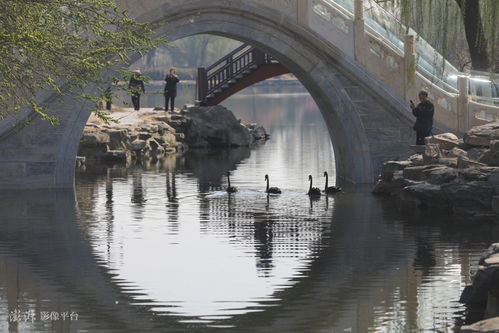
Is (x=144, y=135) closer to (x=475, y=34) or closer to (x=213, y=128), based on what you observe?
(x=213, y=128)

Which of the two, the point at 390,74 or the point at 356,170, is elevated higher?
the point at 390,74

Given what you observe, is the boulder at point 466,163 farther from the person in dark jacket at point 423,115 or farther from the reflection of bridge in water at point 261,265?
the person in dark jacket at point 423,115

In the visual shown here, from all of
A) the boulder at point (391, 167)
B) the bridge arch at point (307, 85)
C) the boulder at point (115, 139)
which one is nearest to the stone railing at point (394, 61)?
the bridge arch at point (307, 85)

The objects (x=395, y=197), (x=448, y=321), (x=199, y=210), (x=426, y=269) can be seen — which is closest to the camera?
(x=448, y=321)

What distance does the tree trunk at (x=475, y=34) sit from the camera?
103ft

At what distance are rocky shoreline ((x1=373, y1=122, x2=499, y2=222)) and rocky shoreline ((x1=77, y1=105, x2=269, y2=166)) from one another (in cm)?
1172

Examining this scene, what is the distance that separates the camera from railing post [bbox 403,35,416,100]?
28.7 m

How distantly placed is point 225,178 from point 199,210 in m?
7.34

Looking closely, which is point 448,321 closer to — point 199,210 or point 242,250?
point 242,250

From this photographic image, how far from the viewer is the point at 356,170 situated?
94.5ft

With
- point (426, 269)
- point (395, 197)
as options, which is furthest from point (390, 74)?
point (426, 269)

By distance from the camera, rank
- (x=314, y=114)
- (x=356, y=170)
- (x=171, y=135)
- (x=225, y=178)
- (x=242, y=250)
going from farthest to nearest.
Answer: (x=314, y=114), (x=171, y=135), (x=225, y=178), (x=356, y=170), (x=242, y=250)

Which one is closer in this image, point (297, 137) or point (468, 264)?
point (468, 264)

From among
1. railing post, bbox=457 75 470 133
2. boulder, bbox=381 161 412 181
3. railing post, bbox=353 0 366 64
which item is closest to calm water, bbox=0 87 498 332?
boulder, bbox=381 161 412 181
